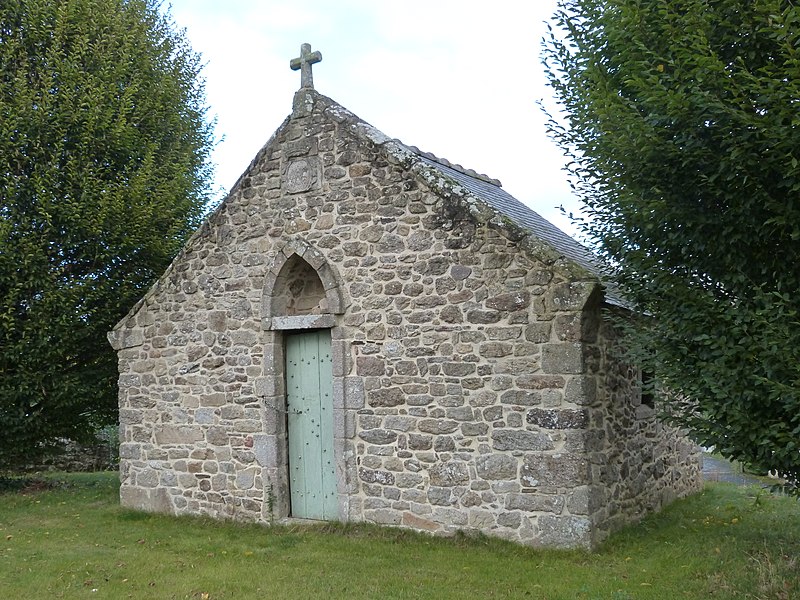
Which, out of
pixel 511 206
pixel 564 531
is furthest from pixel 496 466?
pixel 511 206

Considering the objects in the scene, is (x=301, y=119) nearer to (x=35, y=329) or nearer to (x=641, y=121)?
(x=641, y=121)

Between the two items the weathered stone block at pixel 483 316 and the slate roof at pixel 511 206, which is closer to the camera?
the weathered stone block at pixel 483 316

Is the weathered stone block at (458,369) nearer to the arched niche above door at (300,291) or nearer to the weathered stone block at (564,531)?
the arched niche above door at (300,291)

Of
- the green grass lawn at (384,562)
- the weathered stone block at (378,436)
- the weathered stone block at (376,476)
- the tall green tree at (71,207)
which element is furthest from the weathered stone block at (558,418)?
the tall green tree at (71,207)

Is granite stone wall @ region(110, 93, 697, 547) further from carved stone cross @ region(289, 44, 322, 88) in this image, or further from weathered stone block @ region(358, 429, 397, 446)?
carved stone cross @ region(289, 44, 322, 88)

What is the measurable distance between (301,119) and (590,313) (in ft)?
14.4

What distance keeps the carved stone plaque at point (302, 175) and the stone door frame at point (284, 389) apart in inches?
27.4

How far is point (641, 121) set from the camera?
235 inches

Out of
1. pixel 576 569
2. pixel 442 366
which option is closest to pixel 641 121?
pixel 442 366

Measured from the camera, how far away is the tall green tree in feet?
38.8

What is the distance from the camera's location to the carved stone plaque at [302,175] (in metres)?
9.16

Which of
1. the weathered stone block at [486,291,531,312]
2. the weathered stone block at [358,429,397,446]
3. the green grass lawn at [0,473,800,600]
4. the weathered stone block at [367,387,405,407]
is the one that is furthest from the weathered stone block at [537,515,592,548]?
the weathered stone block at [486,291,531,312]

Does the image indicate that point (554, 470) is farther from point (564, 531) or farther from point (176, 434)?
point (176, 434)

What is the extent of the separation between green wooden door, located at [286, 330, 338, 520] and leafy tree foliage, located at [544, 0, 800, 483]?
4036mm
